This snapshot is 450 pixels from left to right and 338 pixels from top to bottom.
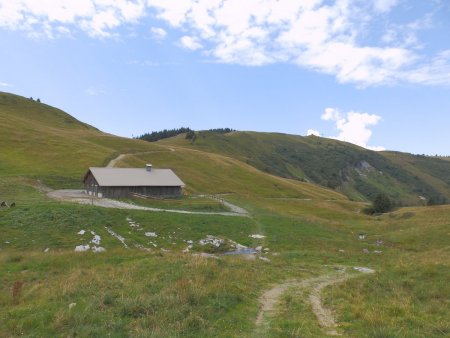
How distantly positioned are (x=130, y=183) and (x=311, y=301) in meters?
58.4

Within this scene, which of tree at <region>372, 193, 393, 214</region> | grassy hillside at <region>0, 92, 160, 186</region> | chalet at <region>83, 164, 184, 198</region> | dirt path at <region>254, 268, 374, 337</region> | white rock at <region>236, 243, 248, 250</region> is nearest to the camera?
dirt path at <region>254, 268, 374, 337</region>

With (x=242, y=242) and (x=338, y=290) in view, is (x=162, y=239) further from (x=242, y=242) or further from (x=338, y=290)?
(x=338, y=290)

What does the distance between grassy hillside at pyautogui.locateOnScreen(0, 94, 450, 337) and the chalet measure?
11.3 meters

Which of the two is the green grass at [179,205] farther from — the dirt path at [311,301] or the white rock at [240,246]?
the dirt path at [311,301]

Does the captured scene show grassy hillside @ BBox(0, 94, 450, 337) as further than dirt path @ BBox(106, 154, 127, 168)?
No

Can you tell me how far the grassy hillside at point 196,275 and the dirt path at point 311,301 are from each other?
22cm

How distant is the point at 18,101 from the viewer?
19200 centimetres

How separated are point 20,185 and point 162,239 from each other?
3540cm

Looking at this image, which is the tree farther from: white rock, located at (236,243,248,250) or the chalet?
white rock, located at (236,243,248,250)

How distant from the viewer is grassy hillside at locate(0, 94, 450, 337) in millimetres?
13797

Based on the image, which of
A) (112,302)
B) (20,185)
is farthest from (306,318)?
(20,185)

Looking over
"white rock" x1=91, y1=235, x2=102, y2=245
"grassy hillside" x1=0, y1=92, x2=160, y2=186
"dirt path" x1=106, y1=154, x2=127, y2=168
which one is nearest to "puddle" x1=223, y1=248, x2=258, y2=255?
"white rock" x1=91, y1=235, x2=102, y2=245

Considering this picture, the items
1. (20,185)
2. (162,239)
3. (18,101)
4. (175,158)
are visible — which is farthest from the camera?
(18,101)

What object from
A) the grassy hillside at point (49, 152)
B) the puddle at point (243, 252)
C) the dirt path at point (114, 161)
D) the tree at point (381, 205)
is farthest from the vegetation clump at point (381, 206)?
the puddle at point (243, 252)
